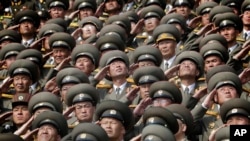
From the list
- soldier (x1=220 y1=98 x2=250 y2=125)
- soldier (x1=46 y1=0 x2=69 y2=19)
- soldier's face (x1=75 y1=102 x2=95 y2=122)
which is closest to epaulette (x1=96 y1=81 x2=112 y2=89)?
soldier's face (x1=75 y1=102 x2=95 y2=122)

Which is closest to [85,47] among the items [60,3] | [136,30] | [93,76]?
[93,76]

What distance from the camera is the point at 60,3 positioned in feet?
62.3

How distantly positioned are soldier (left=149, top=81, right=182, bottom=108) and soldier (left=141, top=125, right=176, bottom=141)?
1369mm

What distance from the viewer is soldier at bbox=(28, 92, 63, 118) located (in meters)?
13.3

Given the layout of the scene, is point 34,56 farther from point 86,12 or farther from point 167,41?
point 86,12

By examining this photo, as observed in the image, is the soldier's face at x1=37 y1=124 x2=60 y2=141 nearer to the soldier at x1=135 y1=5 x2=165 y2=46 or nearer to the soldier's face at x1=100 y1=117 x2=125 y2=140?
the soldier's face at x1=100 y1=117 x2=125 y2=140

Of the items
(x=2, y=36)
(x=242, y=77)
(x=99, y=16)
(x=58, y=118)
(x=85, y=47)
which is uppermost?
(x=99, y=16)

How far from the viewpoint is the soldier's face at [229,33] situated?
1585 centimetres

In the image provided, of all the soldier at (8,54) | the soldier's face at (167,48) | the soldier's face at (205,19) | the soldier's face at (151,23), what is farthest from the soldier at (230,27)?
the soldier at (8,54)

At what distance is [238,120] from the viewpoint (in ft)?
38.9

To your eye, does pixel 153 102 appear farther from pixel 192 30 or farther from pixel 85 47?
pixel 192 30

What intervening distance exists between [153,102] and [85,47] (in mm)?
2998

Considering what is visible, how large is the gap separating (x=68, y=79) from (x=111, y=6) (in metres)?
4.84

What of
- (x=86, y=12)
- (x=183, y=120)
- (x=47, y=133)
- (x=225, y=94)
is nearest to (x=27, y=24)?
(x=86, y=12)
